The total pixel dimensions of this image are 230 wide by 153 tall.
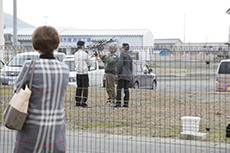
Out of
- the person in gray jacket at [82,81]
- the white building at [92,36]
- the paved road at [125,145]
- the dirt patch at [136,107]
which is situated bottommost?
the paved road at [125,145]

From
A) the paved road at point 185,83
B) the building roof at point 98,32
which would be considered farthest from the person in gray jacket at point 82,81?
the building roof at point 98,32

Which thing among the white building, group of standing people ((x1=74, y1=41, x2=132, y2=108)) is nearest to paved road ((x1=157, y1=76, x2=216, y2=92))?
group of standing people ((x1=74, y1=41, x2=132, y2=108))

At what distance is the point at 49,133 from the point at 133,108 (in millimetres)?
3245

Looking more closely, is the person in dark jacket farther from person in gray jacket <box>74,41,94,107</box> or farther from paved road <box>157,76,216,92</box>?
paved road <box>157,76,216,92</box>

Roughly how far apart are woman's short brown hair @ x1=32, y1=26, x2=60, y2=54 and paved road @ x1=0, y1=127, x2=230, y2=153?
3537 millimetres

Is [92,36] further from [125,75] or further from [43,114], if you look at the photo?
[43,114]

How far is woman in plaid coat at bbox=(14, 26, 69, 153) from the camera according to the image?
3.46 meters

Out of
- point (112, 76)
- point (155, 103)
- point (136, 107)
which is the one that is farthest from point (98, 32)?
point (155, 103)

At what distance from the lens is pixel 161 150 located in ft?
23.3

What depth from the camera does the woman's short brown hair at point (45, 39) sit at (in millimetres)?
3535

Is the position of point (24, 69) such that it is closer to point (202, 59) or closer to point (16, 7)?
point (202, 59)

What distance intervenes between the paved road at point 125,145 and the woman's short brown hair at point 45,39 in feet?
11.6

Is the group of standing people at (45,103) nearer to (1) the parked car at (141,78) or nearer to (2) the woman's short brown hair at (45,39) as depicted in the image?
(2) the woman's short brown hair at (45,39)

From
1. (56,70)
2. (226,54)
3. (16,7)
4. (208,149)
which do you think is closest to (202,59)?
(226,54)
